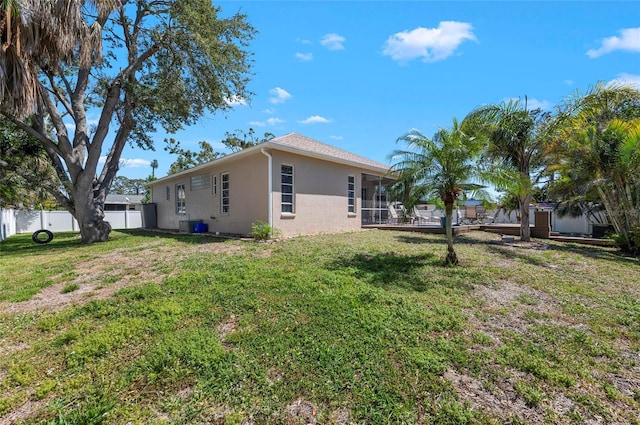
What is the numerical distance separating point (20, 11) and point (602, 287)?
12.8 meters

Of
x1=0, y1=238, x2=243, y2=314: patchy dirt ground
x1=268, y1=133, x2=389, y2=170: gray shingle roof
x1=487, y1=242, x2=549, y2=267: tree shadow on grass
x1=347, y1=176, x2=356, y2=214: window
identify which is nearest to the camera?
x1=0, y1=238, x2=243, y2=314: patchy dirt ground

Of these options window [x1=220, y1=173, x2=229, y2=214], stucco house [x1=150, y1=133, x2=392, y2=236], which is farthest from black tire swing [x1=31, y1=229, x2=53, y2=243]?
window [x1=220, y1=173, x2=229, y2=214]

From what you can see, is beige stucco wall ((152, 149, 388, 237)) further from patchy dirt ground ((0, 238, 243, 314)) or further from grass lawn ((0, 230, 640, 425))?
grass lawn ((0, 230, 640, 425))

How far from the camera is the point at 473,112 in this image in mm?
9453

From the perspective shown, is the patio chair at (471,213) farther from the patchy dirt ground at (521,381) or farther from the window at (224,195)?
the patchy dirt ground at (521,381)

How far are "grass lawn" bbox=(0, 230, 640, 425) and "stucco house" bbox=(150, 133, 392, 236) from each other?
4.76m

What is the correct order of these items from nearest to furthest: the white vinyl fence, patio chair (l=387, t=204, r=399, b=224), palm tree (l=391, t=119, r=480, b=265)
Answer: palm tree (l=391, t=119, r=480, b=265)
patio chair (l=387, t=204, r=399, b=224)
the white vinyl fence

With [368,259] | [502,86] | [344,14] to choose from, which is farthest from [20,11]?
[502,86]

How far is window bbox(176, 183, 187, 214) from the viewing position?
15.5 meters

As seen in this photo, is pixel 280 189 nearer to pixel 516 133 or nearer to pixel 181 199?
pixel 516 133

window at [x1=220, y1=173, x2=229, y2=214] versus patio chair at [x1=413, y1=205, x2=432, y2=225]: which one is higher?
window at [x1=220, y1=173, x2=229, y2=214]

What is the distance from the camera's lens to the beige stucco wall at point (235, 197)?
10281mm

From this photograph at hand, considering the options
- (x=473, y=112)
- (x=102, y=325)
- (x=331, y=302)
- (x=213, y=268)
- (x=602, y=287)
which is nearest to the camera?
(x=102, y=325)

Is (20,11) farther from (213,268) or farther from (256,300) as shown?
(256,300)
